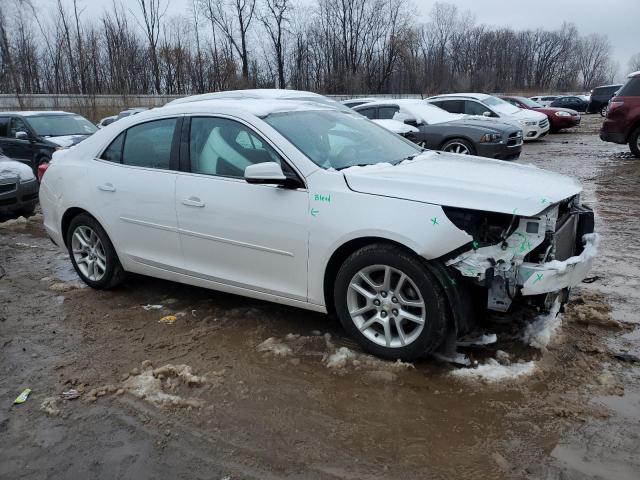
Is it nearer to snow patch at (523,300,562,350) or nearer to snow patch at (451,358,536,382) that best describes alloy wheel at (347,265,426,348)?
snow patch at (451,358,536,382)

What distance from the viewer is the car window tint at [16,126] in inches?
510

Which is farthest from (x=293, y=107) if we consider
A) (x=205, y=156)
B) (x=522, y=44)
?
(x=522, y=44)

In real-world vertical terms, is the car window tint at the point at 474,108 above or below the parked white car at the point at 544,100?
above

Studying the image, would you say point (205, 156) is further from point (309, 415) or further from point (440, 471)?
point (440, 471)

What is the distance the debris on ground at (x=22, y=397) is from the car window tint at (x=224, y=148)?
6.25 feet

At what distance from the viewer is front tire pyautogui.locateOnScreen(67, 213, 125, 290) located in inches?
195

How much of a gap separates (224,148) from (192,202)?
0.48m

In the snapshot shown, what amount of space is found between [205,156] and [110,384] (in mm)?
1799

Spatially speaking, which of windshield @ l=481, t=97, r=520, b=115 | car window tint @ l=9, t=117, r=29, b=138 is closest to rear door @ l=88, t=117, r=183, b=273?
car window tint @ l=9, t=117, r=29, b=138

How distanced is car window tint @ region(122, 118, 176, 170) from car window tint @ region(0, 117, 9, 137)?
1042 cm

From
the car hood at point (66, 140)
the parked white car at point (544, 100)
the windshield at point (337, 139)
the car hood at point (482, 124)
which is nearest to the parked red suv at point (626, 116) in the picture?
the car hood at point (482, 124)

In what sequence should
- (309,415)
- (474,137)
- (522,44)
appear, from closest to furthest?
(309,415)
(474,137)
(522,44)

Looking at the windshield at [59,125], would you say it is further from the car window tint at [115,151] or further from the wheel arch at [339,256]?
the wheel arch at [339,256]

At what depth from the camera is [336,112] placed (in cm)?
472
